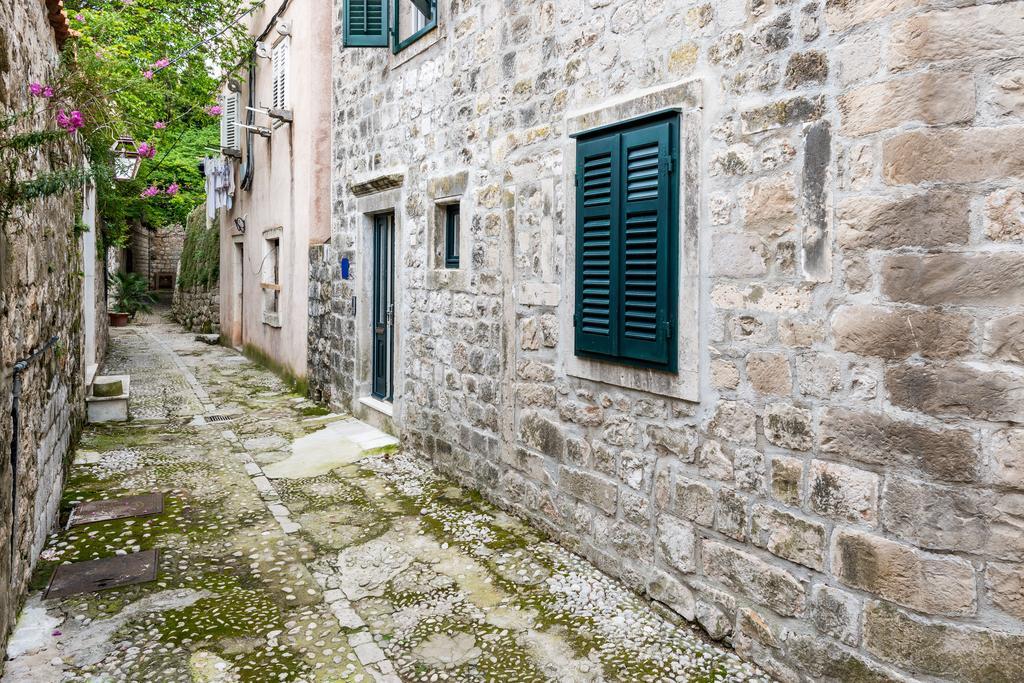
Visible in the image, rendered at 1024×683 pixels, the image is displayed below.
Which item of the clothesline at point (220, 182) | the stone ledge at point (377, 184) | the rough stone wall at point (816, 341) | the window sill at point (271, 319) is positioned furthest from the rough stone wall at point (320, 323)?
the clothesline at point (220, 182)

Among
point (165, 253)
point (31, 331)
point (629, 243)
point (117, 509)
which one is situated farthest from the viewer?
point (165, 253)

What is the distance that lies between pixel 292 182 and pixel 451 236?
15.5 ft

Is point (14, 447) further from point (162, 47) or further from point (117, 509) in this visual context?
point (162, 47)

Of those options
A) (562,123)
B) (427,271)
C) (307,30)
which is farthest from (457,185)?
(307,30)

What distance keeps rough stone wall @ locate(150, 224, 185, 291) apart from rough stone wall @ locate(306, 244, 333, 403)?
60.7ft

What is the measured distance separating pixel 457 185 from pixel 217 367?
25.9 feet

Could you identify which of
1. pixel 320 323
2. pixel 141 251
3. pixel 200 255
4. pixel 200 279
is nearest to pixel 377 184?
pixel 320 323

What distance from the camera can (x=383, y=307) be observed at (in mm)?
7668

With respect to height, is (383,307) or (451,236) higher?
(451,236)

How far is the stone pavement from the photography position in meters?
3.27

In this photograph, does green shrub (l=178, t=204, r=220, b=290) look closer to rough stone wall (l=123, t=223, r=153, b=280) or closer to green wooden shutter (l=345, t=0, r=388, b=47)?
rough stone wall (l=123, t=223, r=153, b=280)

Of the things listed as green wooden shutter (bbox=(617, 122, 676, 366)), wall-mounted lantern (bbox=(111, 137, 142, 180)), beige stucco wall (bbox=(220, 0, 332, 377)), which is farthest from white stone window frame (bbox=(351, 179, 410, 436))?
green wooden shutter (bbox=(617, 122, 676, 366))

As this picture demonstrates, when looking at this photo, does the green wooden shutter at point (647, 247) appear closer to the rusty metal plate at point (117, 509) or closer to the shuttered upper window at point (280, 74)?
the rusty metal plate at point (117, 509)

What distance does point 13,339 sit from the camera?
3.51m
